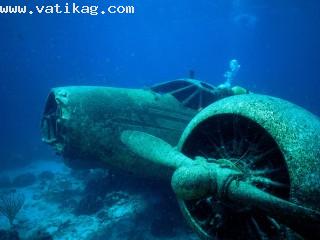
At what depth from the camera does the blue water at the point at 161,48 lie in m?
66.4

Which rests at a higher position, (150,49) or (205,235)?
(205,235)

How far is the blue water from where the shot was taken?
66.4 metres

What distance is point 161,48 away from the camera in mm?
150750

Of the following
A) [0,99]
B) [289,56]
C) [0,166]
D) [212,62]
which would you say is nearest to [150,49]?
[212,62]

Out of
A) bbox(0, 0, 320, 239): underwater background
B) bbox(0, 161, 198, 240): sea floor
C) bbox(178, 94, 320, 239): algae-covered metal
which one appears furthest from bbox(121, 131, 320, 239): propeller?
bbox(0, 0, 320, 239): underwater background

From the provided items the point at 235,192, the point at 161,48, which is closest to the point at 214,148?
the point at 235,192

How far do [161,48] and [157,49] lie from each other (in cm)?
419

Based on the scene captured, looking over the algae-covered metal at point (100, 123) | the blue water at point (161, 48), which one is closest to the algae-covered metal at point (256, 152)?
the algae-covered metal at point (100, 123)

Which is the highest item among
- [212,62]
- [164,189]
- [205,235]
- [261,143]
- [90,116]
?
[261,143]

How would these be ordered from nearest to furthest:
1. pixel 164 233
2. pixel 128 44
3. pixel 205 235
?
pixel 205 235, pixel 164 233, pixel 128 44

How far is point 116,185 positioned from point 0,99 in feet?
332

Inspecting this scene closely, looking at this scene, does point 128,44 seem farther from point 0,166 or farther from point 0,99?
point 0,166

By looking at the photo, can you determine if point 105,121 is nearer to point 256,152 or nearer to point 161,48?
point 256,152

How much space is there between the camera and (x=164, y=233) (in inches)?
259
